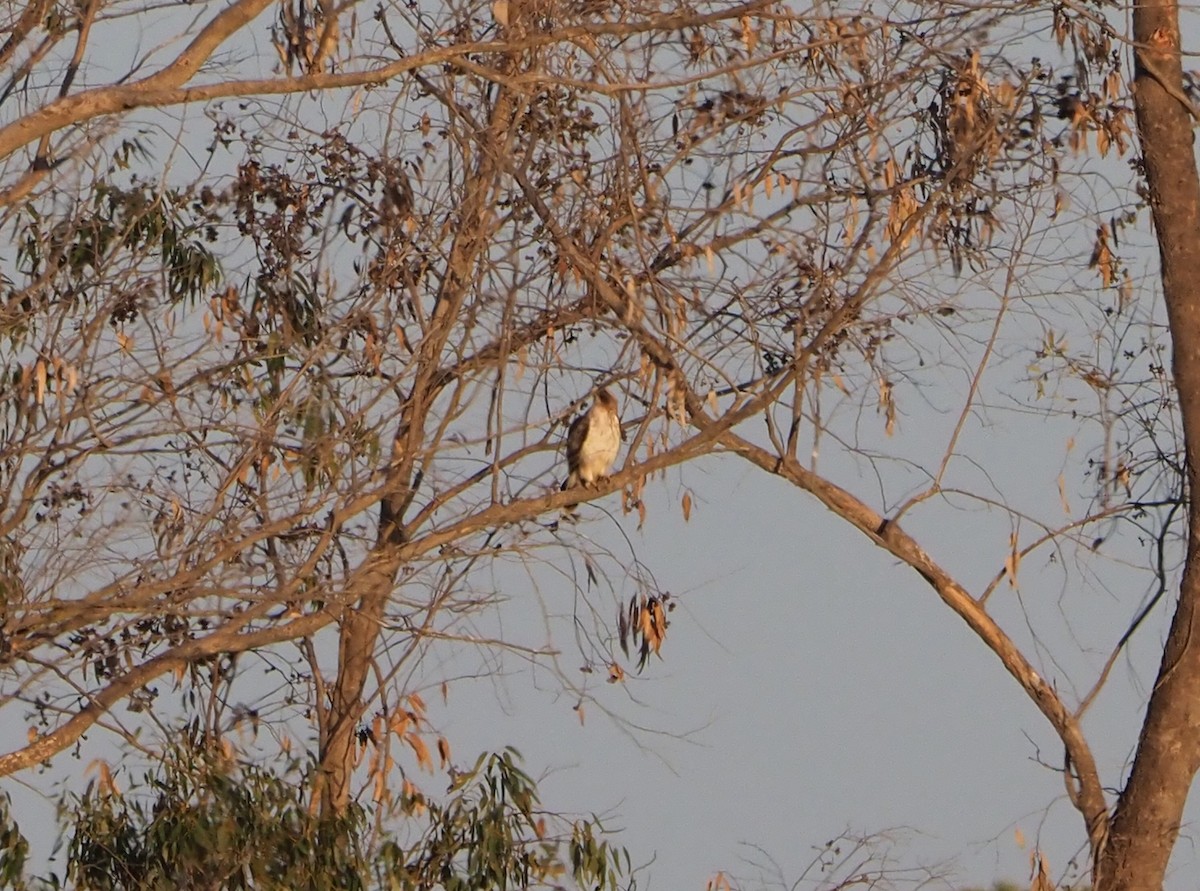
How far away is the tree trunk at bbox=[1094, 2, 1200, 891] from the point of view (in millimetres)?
7746

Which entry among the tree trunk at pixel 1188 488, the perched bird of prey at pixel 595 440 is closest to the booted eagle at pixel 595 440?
the perched bird of prey at pixel 595 440

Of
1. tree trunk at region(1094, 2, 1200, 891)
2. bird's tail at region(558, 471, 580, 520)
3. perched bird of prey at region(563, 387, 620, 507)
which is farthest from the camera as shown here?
tree trunk at region(1094, 2, 1200, 891)

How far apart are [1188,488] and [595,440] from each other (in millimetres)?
2502

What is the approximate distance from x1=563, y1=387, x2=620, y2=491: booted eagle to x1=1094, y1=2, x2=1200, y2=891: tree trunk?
2.37m

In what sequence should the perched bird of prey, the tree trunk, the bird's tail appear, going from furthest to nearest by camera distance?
1. the tree trunk
2. the perched bird of prey
3. the bird's tail

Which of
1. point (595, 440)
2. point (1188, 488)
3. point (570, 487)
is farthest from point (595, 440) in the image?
point (1188, 488)

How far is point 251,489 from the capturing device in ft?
23.1

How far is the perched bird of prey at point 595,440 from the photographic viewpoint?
712cm

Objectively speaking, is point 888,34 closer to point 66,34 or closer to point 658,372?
point 658,372

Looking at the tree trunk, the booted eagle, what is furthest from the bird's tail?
the tree trunk

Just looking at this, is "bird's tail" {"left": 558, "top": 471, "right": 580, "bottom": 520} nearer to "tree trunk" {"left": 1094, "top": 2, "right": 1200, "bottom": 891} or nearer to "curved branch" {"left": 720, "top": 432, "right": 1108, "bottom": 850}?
"curved branch" {"left": 720, "top": 432, "right": 1108, "bottom": 850}

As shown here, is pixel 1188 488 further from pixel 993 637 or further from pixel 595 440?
pixel 595 440

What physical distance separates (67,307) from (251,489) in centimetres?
92

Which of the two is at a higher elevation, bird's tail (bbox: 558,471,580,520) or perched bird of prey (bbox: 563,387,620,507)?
perched bird of prey (bbox: 563,387,620,507)
